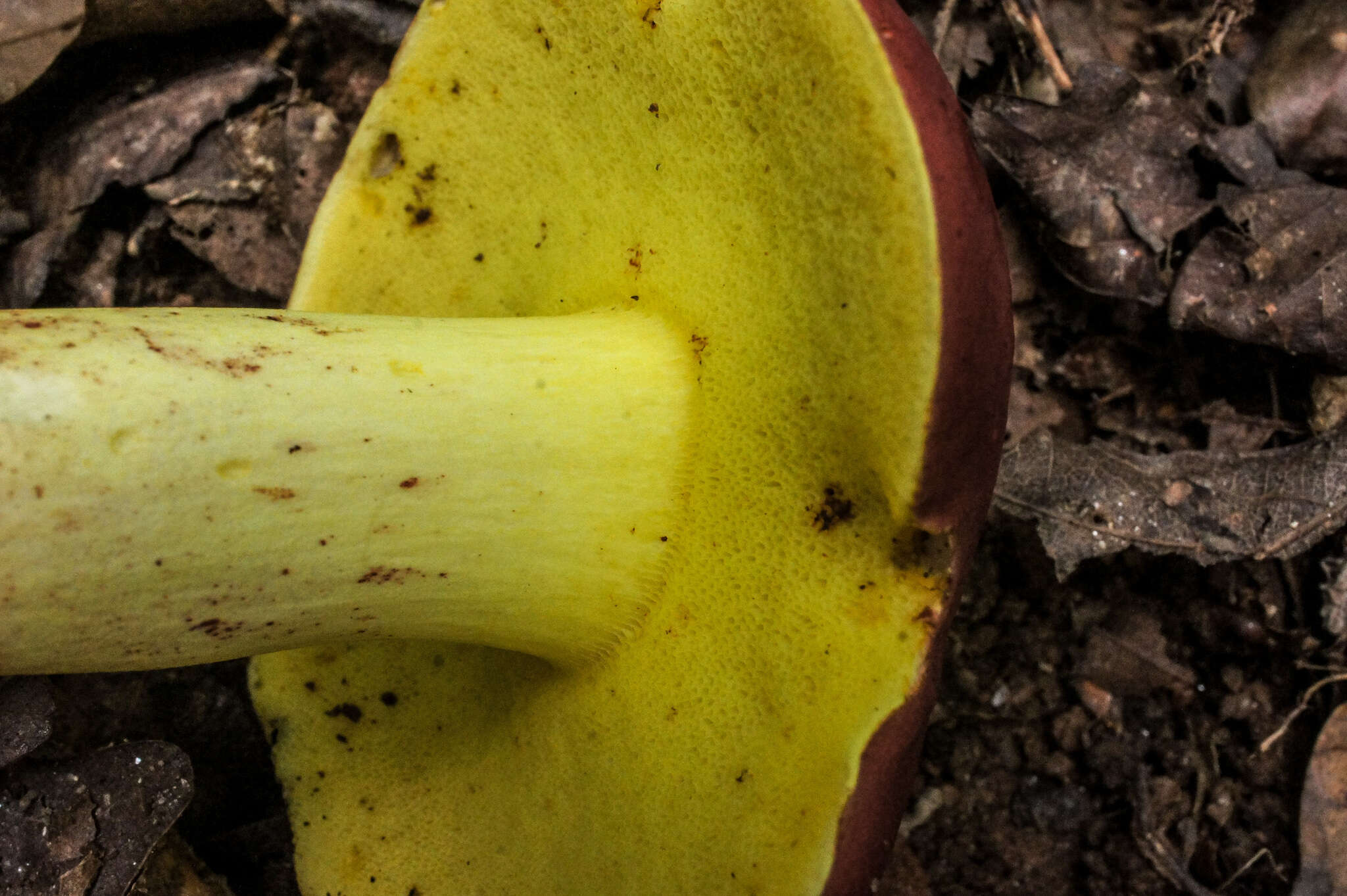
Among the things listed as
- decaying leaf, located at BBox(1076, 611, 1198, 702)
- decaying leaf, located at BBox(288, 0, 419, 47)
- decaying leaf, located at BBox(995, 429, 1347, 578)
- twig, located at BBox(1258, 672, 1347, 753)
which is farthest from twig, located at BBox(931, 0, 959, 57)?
twig, located at BBox(1258, 672, 1347, 753)

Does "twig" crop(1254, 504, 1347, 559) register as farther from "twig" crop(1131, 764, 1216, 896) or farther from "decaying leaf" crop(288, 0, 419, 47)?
"decaying leaf" crop(288, 0, 419, 47)

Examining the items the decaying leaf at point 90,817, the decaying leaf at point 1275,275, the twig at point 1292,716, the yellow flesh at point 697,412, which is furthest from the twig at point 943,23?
the decaying leaf at point 90,817

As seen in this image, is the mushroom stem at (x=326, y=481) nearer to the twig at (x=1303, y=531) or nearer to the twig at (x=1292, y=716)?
the twig at (x=1303, y=531)

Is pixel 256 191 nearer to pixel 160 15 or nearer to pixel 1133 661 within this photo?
pixel 160 15

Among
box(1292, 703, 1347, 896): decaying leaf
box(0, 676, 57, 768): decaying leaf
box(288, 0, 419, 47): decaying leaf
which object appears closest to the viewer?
box(0, 676, 57, 768): decaying leaf

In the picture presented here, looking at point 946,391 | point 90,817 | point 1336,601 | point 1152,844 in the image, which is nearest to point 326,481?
point 946,391

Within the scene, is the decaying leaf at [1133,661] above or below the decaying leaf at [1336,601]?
below
